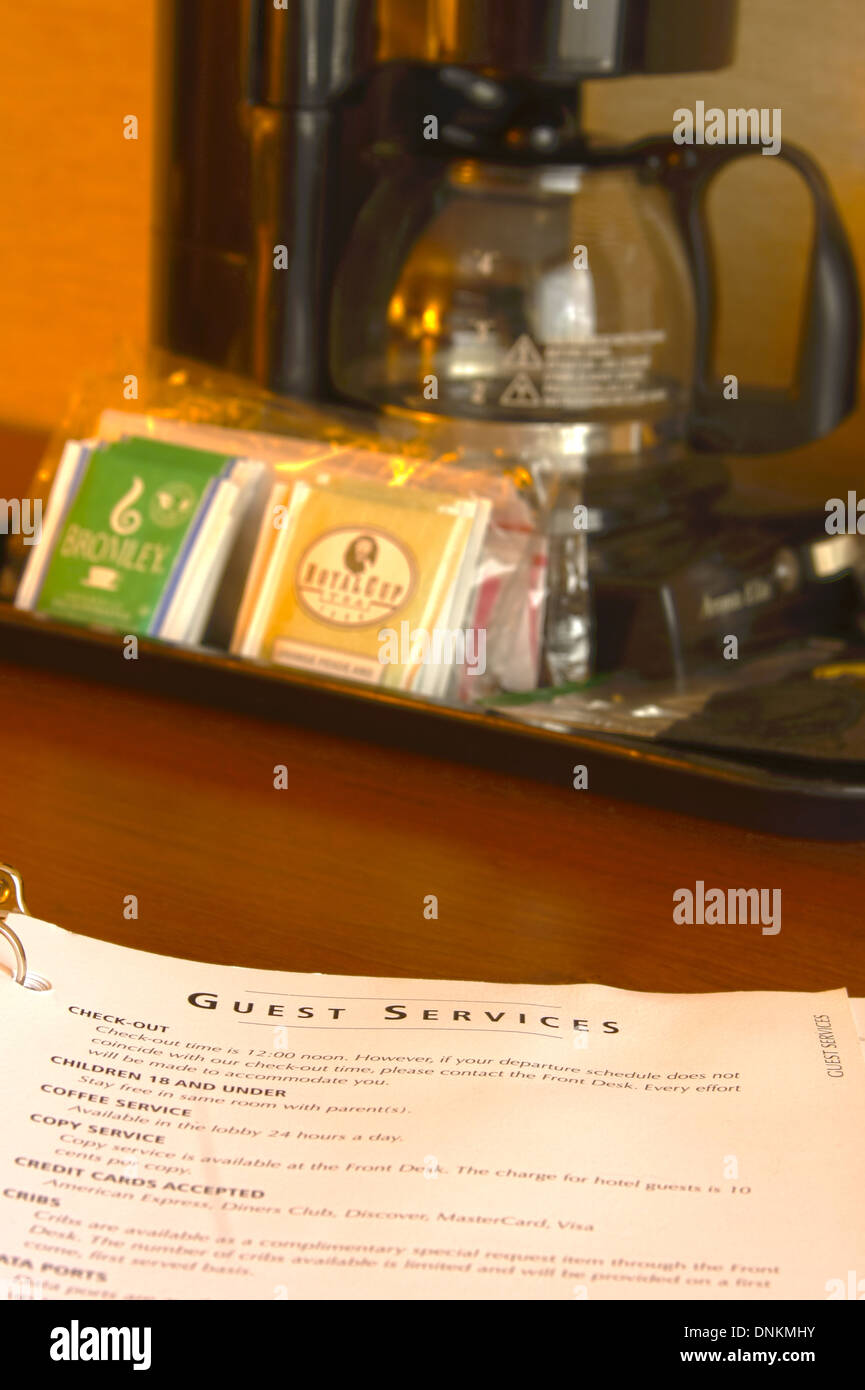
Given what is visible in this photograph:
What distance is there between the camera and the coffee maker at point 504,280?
80cm

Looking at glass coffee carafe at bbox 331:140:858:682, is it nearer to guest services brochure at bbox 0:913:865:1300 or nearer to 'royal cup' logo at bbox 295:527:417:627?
'royal cup' logo at bbox 295:527:417:627

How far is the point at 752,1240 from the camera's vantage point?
0.36 meters

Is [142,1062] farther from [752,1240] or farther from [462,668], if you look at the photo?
[462,668]

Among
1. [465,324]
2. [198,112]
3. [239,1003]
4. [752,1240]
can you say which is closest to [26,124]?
[198,112]

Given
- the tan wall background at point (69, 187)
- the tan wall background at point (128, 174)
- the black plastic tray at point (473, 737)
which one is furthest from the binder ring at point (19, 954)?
the tan wall background at point (69, 187)

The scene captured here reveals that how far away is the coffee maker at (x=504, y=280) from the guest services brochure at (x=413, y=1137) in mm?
346

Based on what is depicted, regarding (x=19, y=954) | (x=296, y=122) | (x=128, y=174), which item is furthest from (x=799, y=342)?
(x=128, y=174)

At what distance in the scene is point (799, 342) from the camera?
856mm

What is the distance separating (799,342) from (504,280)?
0.17 meters

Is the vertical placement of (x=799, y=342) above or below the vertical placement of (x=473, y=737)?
above

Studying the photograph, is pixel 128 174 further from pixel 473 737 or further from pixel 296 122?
pixel 473 737

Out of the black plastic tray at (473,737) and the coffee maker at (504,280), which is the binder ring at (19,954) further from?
the coffee maker at (504,280)

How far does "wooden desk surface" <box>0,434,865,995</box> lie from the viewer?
53cm
